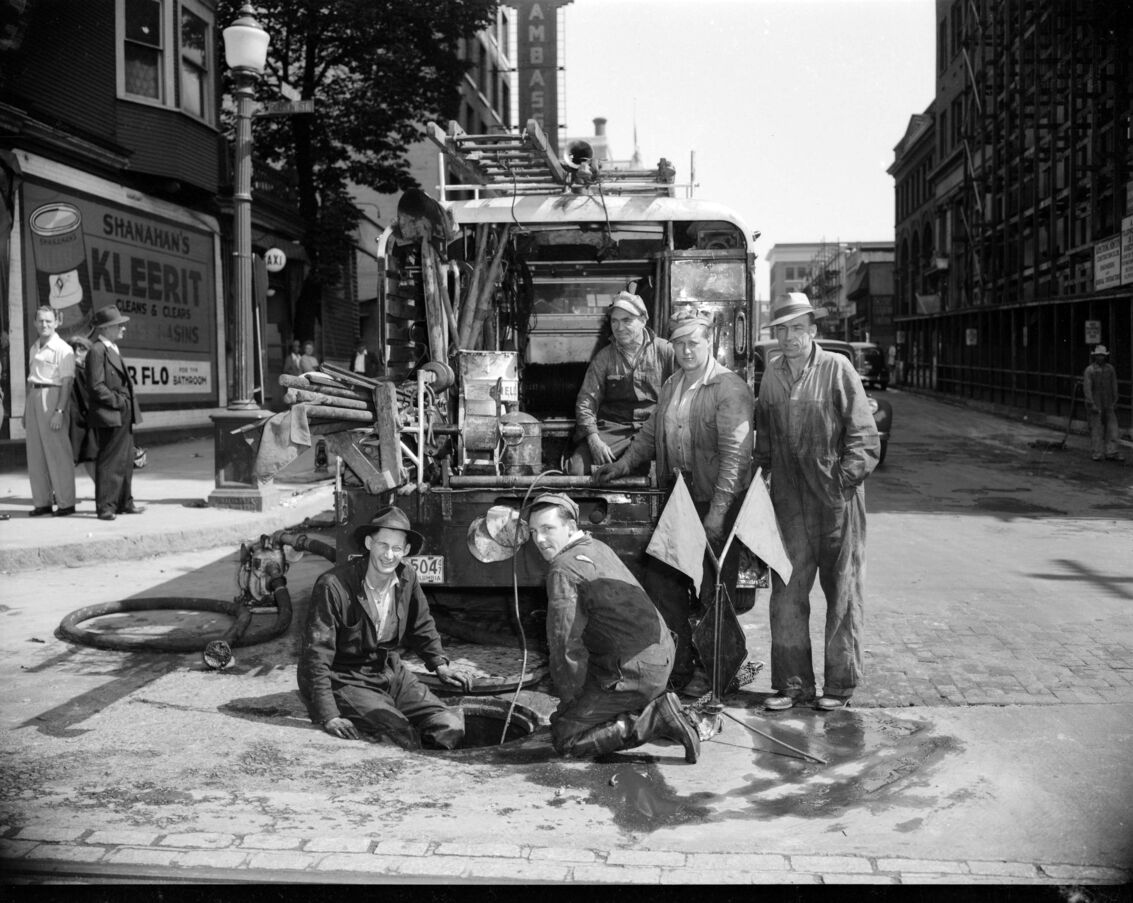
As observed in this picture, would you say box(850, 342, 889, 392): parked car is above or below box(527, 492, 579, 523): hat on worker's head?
above

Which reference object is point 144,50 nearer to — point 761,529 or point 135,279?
point 135,279

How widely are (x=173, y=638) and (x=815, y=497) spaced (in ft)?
12.6

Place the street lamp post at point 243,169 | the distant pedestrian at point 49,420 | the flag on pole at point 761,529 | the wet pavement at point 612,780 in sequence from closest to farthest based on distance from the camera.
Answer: the wet pavement at point 612,780, the flag on pole at point 761,529, the distant pedestrian at point 49,420, the street lamp post at point 243,169

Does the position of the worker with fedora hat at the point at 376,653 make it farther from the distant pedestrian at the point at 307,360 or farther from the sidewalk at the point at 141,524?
the distant pedestrian at the point at 307,360

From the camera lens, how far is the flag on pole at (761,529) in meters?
5.49

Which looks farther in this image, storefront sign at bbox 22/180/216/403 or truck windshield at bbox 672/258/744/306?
storefront sign at bbox 22/180/216/403

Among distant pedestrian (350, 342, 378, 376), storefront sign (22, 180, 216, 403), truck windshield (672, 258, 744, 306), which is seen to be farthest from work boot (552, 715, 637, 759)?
distant pedestrian (350, 342, 378, 376)

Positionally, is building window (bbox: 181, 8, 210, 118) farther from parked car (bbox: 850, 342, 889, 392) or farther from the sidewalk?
parked car (bbox: 850, 342, 889, 392)

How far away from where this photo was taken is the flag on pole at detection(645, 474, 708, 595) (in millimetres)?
5566

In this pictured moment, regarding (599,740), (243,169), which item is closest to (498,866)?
(599,740)

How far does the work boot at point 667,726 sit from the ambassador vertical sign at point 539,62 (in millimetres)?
33721

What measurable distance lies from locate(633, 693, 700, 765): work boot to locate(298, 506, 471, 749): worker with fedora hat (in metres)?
1.04

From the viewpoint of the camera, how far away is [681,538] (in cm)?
558

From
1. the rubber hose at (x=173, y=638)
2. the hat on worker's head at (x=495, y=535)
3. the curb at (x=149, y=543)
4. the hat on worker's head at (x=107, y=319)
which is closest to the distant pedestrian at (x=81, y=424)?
the hat on worker's head at (x=107, y=319)
